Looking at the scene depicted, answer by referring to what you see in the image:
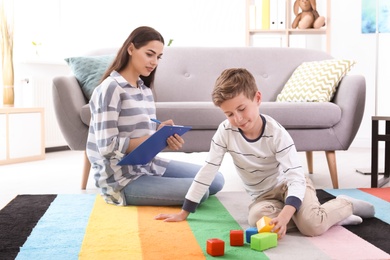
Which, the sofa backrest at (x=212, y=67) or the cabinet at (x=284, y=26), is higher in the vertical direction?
the cabinet at (x=284, y=26)

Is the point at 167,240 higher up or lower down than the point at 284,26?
lower down

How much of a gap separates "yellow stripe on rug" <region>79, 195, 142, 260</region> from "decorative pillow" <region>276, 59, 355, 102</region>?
1321 millimetres

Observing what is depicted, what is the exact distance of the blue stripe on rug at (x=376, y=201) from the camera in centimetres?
203

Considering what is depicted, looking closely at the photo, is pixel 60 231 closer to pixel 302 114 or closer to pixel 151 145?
pixel 151 145

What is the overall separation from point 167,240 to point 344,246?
20.7 inches

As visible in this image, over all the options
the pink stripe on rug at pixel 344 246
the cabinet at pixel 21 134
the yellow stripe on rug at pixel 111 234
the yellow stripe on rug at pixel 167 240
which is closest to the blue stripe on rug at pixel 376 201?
the pink stripe on rug at pixel 344 246

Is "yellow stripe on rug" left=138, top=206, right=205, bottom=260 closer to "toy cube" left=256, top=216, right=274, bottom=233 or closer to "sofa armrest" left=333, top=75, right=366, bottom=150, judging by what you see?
"toy cube" left=256, top=216, right=274, bottom=233

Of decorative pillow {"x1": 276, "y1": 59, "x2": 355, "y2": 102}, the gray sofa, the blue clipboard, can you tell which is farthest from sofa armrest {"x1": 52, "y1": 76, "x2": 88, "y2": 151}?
decorative pillow {"x1": 276, "y1": 59, "x2": 355, "y2": 102}

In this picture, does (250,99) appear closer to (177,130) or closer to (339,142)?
(177,130)

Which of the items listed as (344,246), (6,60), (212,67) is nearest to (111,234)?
(344,246)

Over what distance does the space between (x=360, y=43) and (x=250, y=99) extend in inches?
141

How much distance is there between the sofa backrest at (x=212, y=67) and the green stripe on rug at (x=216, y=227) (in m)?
1.14

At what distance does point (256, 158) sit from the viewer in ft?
6.09

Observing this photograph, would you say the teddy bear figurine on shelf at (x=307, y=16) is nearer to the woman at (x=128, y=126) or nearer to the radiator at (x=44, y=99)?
the radiator at (x=44, y=99)
